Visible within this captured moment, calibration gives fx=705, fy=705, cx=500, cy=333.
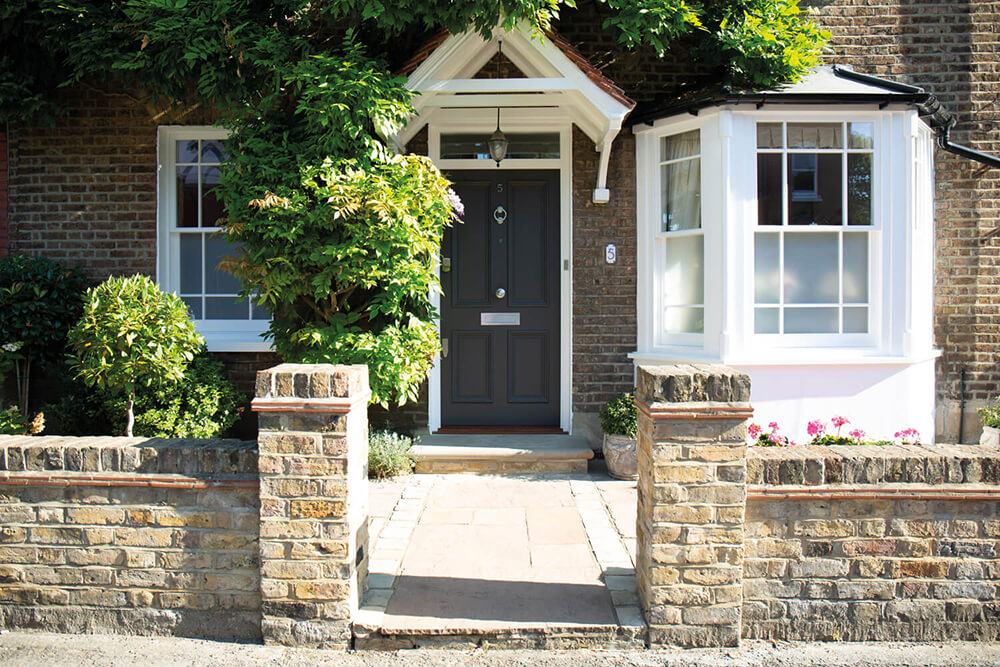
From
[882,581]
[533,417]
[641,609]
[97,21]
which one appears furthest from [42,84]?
[882,581]

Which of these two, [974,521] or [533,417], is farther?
[533,417]

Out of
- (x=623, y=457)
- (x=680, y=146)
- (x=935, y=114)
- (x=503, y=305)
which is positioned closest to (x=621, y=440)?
(x=623, y=457)

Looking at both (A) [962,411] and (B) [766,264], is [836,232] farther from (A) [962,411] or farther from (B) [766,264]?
(A) [962,411]

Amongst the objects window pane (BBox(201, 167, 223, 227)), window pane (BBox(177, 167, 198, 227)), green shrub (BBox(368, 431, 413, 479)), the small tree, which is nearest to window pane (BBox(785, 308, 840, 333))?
green shrub (BBox(368, 431, 413, 479))

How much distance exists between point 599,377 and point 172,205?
456 cm

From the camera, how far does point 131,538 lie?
344 centimetres

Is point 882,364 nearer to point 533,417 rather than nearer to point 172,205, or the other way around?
point 533,417

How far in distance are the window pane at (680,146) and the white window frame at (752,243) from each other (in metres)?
0.13

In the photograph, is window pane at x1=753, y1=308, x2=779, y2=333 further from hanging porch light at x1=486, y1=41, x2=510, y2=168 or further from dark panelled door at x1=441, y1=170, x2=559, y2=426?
hanging porch light at x1=486, y1=41, x2=510, y2=168

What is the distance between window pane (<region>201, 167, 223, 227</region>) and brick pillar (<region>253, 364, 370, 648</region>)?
4432 millimetres

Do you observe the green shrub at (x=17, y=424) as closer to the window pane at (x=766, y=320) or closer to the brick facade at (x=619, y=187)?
the brick facade at (x=619, y=187)

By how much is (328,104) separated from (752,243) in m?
3.75

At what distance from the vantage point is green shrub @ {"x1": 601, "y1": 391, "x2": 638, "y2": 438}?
601cm

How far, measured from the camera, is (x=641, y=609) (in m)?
3.48
